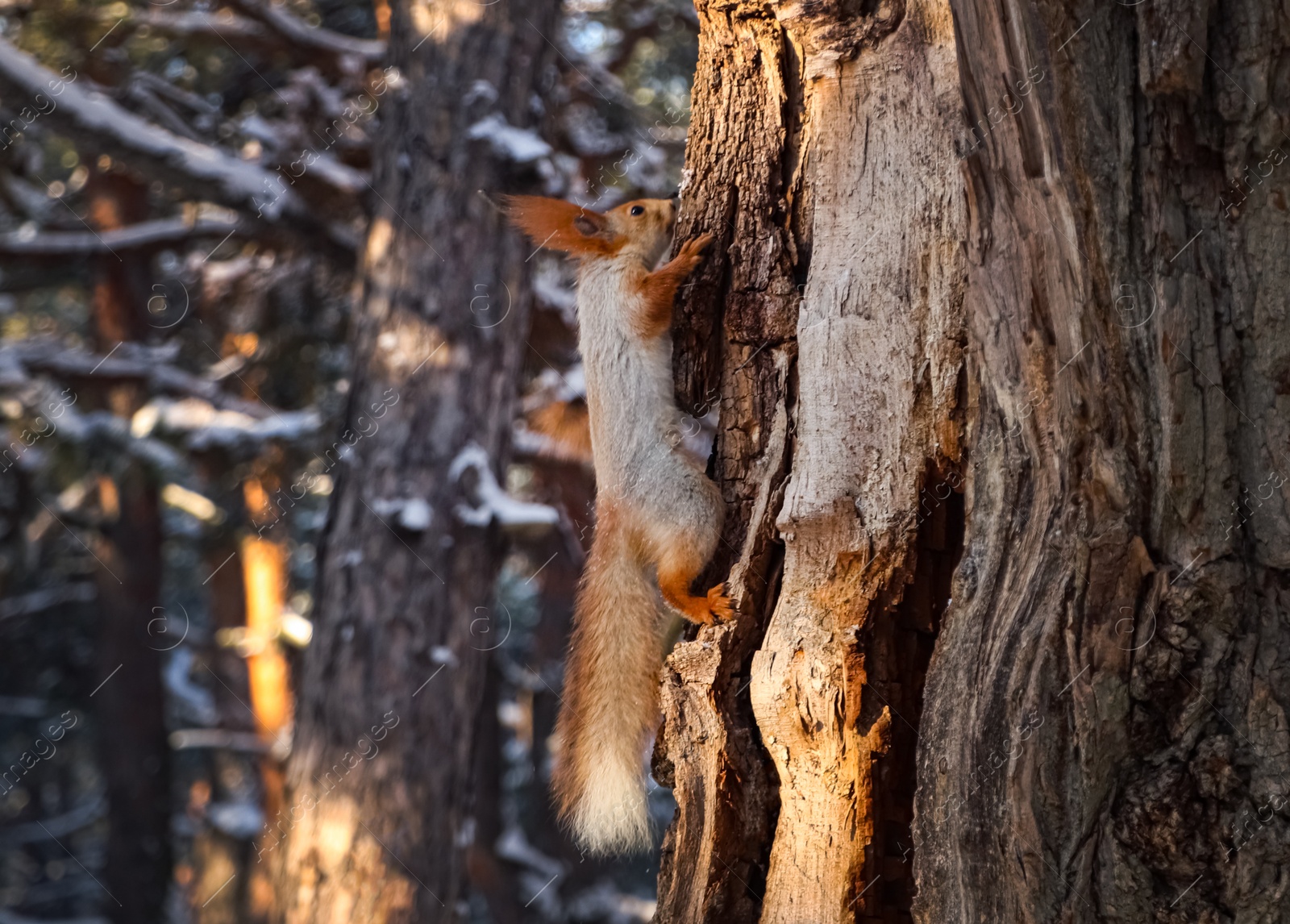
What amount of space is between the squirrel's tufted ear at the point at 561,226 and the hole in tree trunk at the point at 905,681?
1.31 m

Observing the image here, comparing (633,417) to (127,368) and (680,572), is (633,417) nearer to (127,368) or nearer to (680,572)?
(680,572)

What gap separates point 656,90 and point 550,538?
4116 millimetres

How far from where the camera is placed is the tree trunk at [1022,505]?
1.57 metres

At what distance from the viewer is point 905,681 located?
6.02 ft

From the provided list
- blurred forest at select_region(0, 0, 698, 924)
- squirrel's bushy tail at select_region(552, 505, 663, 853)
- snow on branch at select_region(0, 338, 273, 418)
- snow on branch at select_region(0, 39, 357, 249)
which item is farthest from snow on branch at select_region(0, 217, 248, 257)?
squirrel's bushy tail at select_region(552, 505, 663, 853)

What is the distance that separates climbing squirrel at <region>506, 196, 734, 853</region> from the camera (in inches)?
84.1

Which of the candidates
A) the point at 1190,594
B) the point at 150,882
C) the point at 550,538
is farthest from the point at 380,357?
the point at 150,882

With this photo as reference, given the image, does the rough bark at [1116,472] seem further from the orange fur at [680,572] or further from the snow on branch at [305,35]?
the snow on branch at [305,35]

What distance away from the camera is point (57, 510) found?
991cm

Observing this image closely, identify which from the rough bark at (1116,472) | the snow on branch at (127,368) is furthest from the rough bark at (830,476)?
the snow on branch at (127,368)

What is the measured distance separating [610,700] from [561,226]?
49.1 inches

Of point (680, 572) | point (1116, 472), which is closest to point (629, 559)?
point (680, 572)

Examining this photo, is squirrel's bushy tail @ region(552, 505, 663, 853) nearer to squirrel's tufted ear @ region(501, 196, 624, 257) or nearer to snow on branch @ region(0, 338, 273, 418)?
squirrel's tufted ear @ region(501, 196, 624, 257)

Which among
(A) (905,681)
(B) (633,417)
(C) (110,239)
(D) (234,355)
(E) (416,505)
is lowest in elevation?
(A) (905,681)
